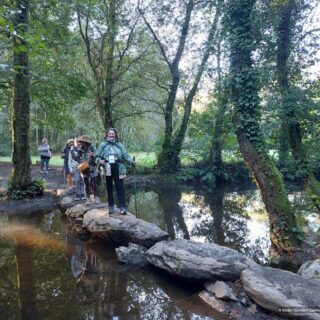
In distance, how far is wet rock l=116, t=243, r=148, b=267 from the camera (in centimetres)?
590

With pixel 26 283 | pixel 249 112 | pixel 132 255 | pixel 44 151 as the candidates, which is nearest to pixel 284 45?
pixel 249 112

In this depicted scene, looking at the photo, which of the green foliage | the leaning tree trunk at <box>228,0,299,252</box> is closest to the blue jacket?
the leaning tree trunk at <box>228,0,299,252</box>

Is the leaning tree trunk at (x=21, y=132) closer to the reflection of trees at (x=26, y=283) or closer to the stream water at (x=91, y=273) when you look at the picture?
the stream water at (x=91, y=273)

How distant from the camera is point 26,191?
34.2ft

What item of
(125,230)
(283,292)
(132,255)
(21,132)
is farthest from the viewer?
(21,132)

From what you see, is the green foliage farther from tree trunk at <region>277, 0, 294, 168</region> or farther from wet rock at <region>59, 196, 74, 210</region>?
tree trunk at <region>277, 0, 294, 168</region>

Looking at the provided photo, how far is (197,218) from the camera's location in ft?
33.3

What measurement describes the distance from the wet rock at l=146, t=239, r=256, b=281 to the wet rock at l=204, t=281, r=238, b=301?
12cm

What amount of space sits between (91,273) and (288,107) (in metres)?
7.10

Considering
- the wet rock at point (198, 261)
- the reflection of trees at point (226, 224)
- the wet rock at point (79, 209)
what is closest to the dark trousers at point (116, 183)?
the wet rock at point (79, 209)

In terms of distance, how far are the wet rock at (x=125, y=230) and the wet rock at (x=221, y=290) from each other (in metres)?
1.84

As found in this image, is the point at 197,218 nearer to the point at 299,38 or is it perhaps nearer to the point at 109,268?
the point at 109,268

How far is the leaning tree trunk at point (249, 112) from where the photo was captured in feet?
22.3

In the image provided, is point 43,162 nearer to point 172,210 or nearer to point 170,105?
point 170,105
